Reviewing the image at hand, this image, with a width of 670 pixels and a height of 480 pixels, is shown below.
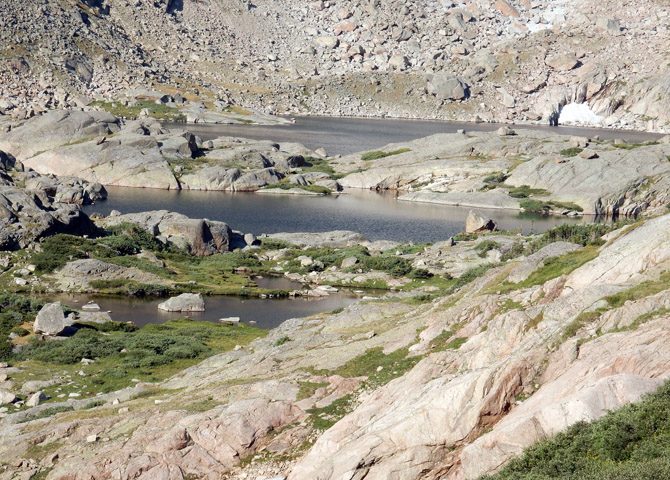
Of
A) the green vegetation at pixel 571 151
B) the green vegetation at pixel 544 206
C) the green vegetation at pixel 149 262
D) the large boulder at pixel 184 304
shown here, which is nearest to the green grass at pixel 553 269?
the large boulder at pixel 184 304

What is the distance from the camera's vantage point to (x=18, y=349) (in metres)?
45.9

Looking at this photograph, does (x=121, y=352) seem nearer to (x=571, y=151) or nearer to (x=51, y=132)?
(x=51, y=132)

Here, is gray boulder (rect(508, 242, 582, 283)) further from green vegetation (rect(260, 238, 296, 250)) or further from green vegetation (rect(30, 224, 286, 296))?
green vegetation (rect(260, 238, 296, 250))

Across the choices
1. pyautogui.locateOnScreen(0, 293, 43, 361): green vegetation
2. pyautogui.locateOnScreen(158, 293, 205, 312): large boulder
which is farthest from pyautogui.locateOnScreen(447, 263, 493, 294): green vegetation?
pyautogui.locateOnScreen(0, 293, 43, 361): green vegetation

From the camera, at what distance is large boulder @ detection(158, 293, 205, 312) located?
62.3 m

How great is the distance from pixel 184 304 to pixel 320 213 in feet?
179

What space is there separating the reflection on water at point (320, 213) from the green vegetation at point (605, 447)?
80360 mm

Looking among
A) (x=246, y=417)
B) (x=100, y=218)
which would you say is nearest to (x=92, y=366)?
(x=246, y=417)

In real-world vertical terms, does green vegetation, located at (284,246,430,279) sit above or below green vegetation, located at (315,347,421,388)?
below

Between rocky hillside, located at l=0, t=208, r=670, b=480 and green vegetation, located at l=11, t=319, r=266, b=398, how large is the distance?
21.4 ft

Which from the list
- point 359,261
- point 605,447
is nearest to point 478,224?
point 359,261

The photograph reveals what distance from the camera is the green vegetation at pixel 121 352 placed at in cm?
4075

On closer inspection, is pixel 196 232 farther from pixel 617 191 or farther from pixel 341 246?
pixel 617 191

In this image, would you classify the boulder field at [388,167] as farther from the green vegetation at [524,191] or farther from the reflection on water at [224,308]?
the reflection on water at [224,308]
